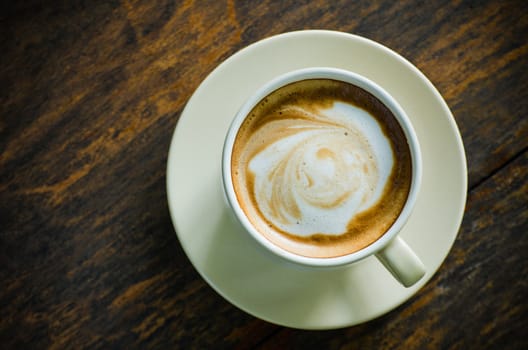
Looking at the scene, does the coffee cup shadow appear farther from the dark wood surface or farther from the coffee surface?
the dark wood surface

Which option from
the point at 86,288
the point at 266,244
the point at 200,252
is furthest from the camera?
the point at 86,288

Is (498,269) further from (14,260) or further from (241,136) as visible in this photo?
(14,260)

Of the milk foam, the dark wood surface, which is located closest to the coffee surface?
the milk foam

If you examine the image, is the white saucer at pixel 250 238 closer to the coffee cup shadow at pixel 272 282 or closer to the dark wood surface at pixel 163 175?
the coffee cup shadow at pixel 272 282

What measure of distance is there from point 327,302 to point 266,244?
0.73 ft

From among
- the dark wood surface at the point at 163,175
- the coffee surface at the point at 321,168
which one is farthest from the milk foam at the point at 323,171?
the dark wood surface at the point at 163,175

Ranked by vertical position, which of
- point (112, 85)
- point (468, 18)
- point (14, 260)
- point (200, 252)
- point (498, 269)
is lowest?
point (498, 269)

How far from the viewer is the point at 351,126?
0.92 metres

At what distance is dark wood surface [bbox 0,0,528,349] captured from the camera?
3.80 feet

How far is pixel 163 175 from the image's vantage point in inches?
46.0

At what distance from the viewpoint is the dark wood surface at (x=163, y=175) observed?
1158 mm

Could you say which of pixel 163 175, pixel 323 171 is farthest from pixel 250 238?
pixel 163 175

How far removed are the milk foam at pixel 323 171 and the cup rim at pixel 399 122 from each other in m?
0.05

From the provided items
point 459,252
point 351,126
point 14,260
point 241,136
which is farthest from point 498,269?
point 14,260
